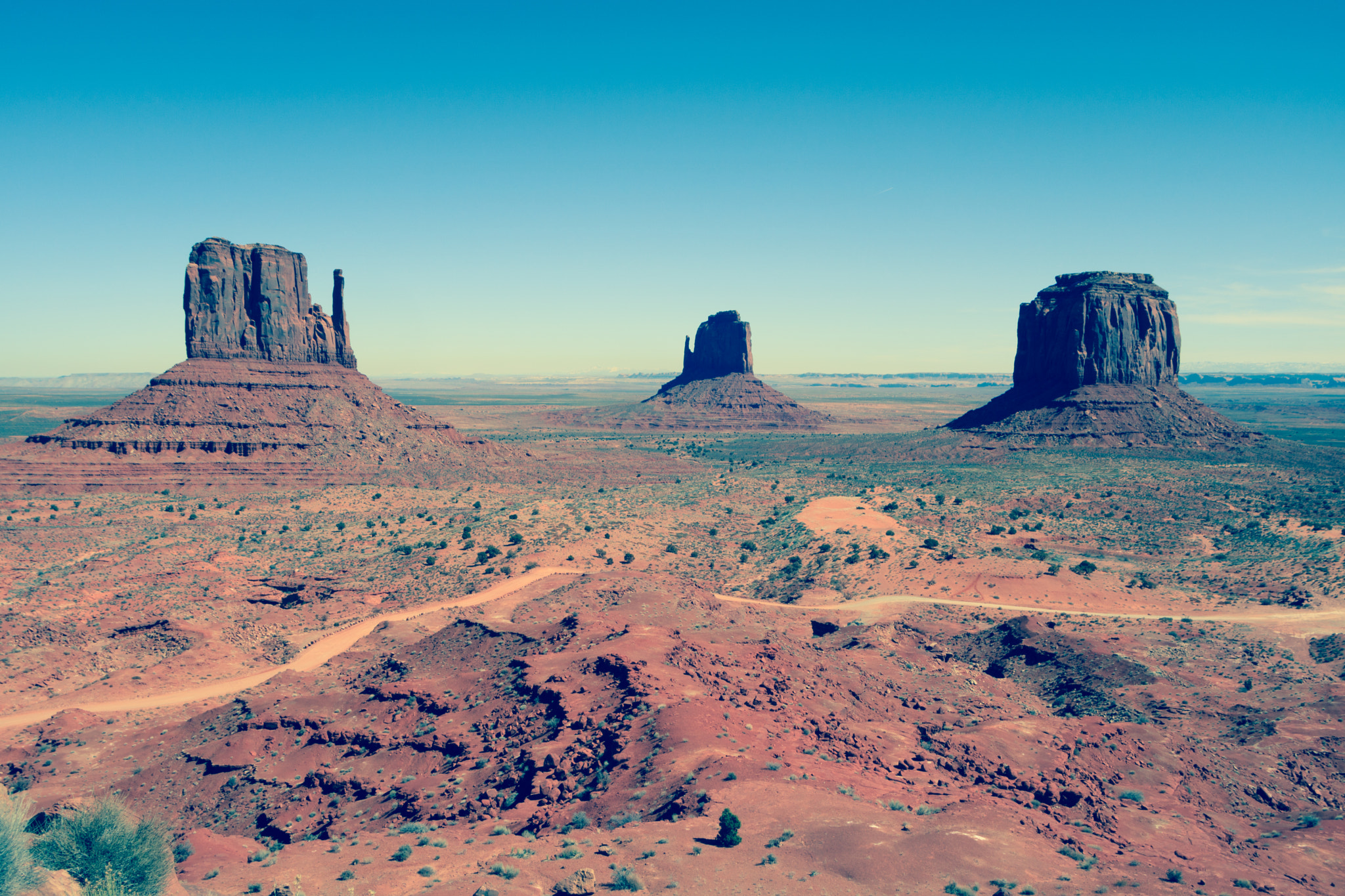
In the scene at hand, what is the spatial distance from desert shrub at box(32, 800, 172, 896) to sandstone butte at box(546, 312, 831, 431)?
13975 centimetres

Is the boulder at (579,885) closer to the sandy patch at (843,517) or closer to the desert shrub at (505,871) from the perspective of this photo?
the desert shrub at (505,871)

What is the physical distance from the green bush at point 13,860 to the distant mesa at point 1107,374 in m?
100

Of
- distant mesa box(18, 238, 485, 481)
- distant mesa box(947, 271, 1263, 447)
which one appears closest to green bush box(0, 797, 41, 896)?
distant mesa box(18, 238, 485, 481)

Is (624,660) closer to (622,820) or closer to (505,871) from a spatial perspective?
(622,820)

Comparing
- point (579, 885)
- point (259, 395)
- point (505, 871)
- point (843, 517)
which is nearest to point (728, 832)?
point (579, 885)

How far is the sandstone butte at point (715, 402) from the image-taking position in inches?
6161

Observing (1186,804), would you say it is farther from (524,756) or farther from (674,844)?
(524,756)

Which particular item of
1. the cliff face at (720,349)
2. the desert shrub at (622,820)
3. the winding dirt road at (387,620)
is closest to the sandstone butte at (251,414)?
the winding dirt road at (387,620)

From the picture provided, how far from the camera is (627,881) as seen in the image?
45.9 feet

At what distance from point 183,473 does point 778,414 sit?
11391 centimetres

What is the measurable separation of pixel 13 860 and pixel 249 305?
77083mm

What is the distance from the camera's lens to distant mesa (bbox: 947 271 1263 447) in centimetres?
9631

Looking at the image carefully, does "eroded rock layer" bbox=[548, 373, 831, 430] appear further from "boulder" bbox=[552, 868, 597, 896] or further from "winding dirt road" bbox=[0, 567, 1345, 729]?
"boulder" bbox=[552, 868, 597, 896]

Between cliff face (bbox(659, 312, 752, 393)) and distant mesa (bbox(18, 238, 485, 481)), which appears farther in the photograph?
cliff face (bbox(659, 312, 752, 393))
